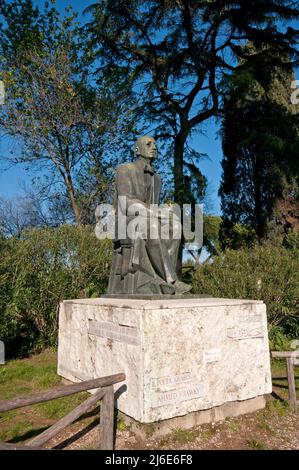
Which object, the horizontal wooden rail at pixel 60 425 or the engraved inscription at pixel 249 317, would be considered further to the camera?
the engraved inscription at pixel 249 317

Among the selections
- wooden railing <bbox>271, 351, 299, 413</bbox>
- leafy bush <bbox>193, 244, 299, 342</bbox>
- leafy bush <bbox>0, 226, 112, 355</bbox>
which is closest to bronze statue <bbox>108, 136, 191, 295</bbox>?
wooden railing <bbox>271, 351, 299, 413</bbox>

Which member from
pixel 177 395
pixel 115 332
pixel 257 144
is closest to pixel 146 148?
pixel 115 332

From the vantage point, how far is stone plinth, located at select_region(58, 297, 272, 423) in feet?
10.6

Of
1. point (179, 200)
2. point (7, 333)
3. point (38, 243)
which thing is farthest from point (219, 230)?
point (7, 333)

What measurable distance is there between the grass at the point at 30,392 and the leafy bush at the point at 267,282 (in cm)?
349

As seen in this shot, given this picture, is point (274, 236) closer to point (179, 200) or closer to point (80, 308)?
point (179, 200)

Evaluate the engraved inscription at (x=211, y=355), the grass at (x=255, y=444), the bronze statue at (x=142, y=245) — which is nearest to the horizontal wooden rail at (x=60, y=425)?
the engraved inscription at (x=211, y=355)

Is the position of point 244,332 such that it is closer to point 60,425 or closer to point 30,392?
point 60,425

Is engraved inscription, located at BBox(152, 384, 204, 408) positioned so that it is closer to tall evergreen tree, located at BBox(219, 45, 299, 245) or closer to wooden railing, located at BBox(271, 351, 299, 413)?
wooden railing, located at BBox(271, 351, 299, 413)

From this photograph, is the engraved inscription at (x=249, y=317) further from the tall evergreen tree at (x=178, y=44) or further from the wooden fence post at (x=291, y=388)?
the tall evergreen tree at (x=178, y=44)

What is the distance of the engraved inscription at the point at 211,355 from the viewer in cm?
355

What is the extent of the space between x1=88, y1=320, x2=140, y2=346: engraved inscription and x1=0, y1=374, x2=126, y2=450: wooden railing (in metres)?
0.33

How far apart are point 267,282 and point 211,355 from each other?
4.06 metres

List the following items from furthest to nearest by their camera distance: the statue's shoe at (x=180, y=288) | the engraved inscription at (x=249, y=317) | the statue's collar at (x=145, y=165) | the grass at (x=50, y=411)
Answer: the statue's collar at (x=145, y=165)
the statue's shoe at (x=180, y=288)
the engraved inscription at (x=249, y=317)
the grass at (x=50, y=411)
